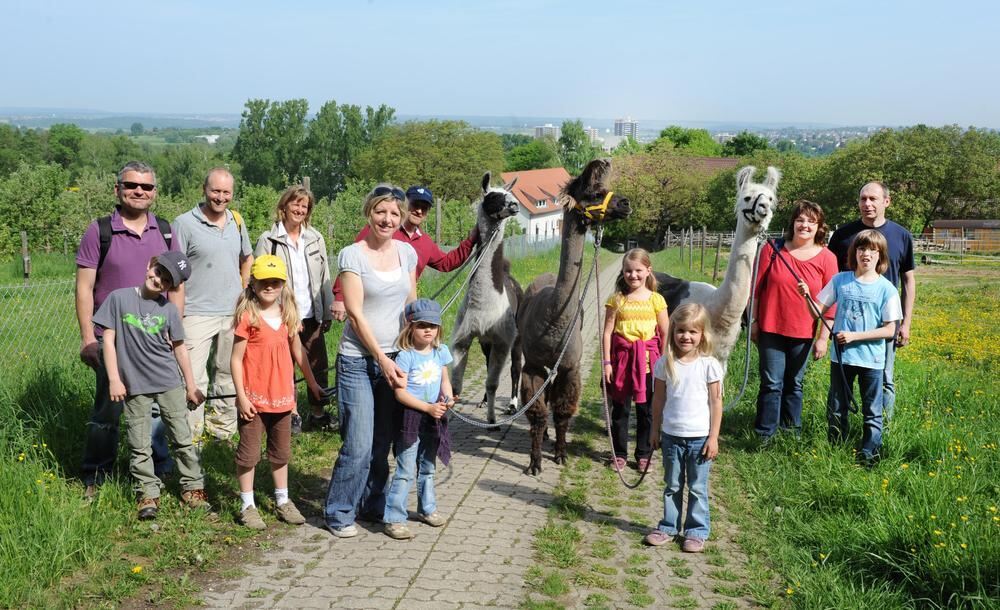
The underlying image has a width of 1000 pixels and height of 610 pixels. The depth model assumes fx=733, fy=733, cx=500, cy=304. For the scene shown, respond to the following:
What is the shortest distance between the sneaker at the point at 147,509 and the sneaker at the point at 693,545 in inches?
124

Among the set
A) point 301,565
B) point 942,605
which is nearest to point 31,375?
point 301,565

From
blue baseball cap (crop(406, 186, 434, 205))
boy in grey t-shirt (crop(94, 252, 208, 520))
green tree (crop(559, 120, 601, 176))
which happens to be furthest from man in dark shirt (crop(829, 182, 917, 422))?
green tree (crop(559, 120, 601, 176))

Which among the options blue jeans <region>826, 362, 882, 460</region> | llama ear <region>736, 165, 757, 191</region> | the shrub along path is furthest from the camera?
llama ear <region>736, 165, 757, 191</region>

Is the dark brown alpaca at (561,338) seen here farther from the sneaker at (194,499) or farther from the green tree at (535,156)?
the green tree at (535,156)

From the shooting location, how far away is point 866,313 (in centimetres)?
525

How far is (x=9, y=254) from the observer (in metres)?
22.1

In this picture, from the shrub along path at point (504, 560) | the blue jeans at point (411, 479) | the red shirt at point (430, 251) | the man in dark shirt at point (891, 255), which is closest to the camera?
the shrub along path at point (504, 560)

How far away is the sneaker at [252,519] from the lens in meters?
4.41

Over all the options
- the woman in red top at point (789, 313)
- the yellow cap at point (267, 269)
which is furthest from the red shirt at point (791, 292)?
the yellow cap at point (267, 269)

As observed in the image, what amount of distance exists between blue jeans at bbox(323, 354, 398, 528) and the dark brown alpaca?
1493mm

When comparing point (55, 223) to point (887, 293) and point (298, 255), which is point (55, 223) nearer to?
point (298, 255)

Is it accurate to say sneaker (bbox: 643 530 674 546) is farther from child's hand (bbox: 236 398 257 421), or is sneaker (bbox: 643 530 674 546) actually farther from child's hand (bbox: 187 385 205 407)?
child's hand (bbox: 187 385 205 407)

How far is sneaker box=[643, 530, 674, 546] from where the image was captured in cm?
441

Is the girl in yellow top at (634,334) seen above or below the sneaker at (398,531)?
above
